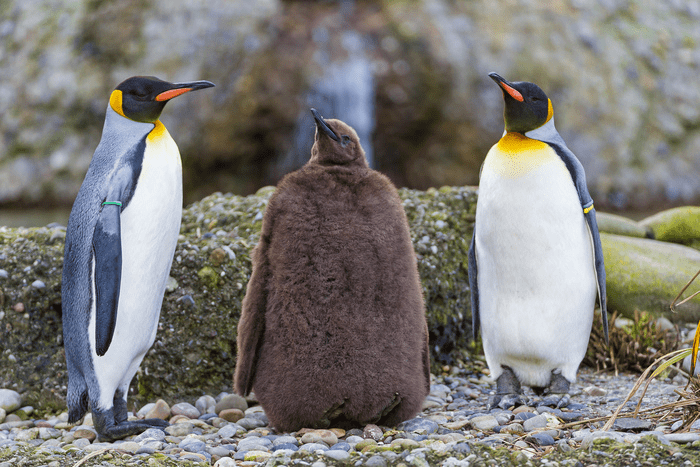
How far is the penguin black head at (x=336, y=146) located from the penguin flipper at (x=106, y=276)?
91cm

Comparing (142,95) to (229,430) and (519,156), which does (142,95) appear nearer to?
(229,430)

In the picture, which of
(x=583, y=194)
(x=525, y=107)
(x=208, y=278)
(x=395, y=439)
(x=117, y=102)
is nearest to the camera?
(x=395, y=439)

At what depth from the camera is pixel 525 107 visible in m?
2.94

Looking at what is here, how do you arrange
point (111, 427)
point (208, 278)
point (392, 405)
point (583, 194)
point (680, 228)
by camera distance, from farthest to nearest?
point (680, 228)
point (208, 278)
point (583, 194)
point (111, 427)
point (392, 405)

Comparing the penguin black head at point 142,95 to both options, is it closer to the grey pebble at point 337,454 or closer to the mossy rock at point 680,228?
the grey pebble at point 337,454

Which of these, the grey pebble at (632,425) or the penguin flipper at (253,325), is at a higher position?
the penguin flipper at (253,325)

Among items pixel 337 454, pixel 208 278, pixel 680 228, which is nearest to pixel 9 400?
pixel 208 278

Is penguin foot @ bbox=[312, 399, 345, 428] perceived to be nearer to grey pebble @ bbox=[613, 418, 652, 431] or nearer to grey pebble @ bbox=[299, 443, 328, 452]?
grey pebble @ bbox=[299, 443, 328, 452]

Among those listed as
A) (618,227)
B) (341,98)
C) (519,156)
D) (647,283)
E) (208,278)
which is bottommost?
(647,283)

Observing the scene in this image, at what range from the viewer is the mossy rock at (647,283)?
445 centimetres

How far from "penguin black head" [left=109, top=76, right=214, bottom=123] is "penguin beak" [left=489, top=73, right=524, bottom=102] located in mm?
1309

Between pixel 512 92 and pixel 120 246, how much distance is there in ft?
6.17

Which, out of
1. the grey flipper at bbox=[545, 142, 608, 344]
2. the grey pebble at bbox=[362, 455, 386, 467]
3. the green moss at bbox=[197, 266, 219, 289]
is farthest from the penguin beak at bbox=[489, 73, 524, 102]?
the green moss at bbox=[197, 266, 219, 289]

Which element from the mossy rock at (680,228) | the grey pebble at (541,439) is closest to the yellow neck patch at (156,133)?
the grey pebble at (541,439)
